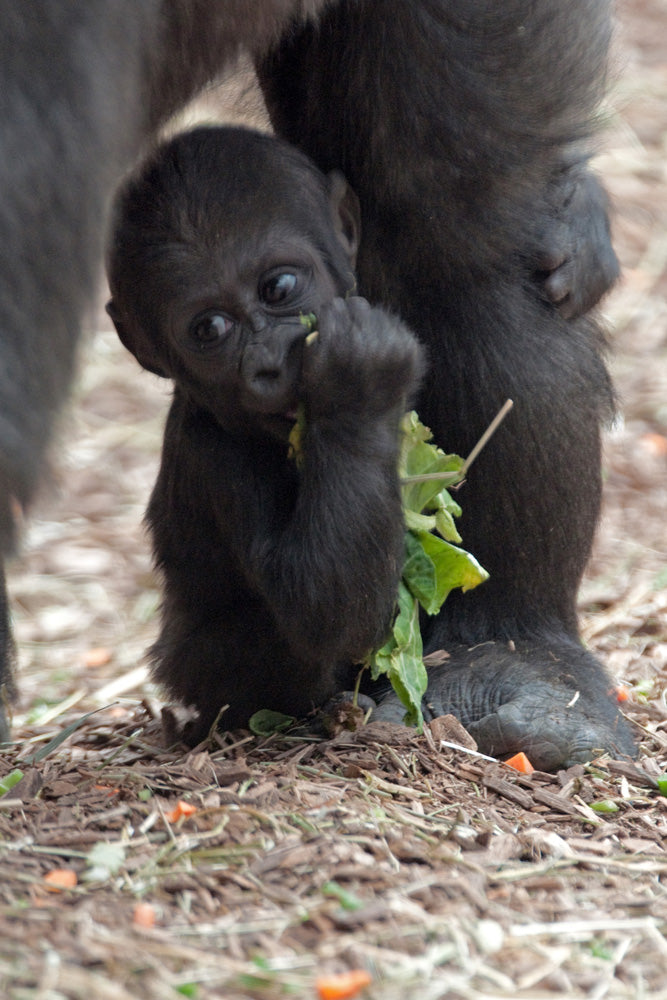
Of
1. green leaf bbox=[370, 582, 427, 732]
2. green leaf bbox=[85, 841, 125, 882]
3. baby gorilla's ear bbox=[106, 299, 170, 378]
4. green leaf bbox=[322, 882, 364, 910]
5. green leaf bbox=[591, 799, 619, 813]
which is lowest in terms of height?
green leaf bbox=[591, 799, 619, 813]

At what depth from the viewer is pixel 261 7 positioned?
1949mm

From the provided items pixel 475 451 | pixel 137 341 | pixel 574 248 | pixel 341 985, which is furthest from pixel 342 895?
pixel 574 248

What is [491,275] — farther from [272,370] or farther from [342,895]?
[342,895]

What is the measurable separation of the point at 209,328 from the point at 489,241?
0.50 metres

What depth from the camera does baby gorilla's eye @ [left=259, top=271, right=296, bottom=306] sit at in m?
2.12

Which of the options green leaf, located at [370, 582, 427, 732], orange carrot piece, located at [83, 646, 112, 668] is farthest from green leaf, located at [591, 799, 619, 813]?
orange carrot piece, located at [83, 646, 112, 668]

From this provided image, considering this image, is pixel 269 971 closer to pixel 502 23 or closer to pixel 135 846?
pixel 135 846

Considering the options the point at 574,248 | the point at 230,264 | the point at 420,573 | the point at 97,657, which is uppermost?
the point at 230,264

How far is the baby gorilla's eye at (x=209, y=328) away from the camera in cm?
210

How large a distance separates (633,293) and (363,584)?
3.75m

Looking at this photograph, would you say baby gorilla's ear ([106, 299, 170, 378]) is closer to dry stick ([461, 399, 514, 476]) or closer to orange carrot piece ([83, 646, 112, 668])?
dry stick ([461, 399, 514, 476])

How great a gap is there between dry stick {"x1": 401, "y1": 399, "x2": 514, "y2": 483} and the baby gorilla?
0.42 feet

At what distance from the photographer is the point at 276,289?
6.97ft

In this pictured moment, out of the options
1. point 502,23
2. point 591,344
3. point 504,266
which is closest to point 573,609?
point 591,344
